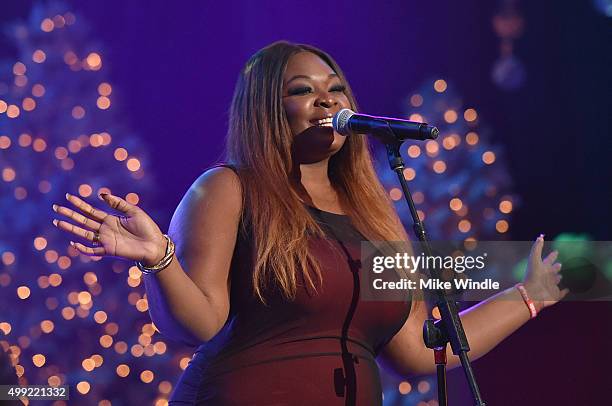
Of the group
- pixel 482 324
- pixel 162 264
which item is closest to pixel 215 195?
pixel 162 264

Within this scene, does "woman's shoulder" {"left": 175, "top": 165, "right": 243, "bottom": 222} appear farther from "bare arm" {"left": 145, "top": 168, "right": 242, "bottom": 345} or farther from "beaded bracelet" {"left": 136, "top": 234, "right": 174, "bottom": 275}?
"beaded bracelet" {"left": 136, "top": 234, "right": 174, "bottom": 275}

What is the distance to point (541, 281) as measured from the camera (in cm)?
214

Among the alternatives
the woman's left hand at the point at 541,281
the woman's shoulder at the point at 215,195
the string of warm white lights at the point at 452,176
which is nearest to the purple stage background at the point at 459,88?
the string of warm white lights at the point at 452,176

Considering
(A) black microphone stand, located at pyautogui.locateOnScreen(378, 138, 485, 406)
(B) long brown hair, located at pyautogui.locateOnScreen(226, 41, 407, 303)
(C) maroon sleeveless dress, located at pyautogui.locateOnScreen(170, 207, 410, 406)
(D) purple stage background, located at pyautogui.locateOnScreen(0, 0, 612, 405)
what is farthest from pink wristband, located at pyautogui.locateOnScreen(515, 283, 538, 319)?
(D) purple stage background, located at pyautogui.locateOnScreen(0, 0, 612, 405)

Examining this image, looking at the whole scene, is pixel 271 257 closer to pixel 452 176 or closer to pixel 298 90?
pixel 298 90

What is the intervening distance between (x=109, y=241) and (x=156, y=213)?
1.70 m

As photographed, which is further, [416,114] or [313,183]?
[416,114]

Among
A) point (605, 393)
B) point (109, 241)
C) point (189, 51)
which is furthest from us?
point (189, 51)

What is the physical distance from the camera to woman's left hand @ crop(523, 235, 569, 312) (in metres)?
2.13

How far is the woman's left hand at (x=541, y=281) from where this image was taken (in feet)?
7.00

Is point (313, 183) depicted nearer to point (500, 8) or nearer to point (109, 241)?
point (109, 241)

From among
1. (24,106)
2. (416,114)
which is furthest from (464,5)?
(24,106)

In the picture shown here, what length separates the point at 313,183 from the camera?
200cm

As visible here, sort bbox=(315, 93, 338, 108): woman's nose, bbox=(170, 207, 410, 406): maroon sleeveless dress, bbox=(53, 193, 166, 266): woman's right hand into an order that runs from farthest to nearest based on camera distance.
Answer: bbox=(315, 93, 338, 108): woman's nose → bbox=(170, 207, 410, 406): maroon sleeveless dress → bbox=(53, 193, 166, 266): woman's right hand
